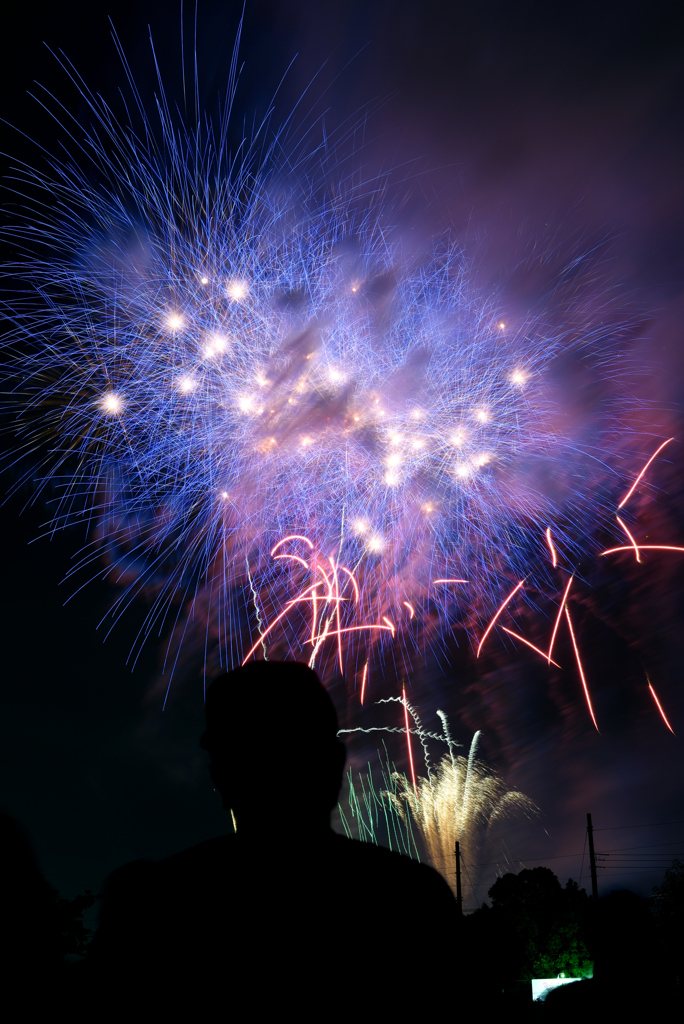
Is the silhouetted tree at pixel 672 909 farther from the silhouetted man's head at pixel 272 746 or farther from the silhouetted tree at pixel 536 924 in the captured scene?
the silhouetted man's head at pixel 272 746

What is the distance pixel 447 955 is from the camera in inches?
69.5

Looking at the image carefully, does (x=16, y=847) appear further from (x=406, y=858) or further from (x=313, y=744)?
(x=406, y=858)

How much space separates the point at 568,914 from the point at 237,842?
6279cm

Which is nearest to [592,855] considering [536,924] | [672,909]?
[672,909]

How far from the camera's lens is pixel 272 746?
1956 mm

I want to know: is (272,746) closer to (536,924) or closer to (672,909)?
(672,909)

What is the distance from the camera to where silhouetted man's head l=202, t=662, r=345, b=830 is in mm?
1907

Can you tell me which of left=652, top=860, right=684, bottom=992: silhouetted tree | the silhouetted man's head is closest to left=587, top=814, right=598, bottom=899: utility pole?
left=652, top=860, right=684, bottom=992: silhouetted tree

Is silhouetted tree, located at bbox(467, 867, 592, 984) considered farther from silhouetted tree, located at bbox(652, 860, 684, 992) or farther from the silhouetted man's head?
the silhouetted man's head

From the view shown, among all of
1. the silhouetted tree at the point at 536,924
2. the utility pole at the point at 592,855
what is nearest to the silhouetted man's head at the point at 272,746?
the utility pole at the point at 592,855

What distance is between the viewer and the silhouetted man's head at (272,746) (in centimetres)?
191

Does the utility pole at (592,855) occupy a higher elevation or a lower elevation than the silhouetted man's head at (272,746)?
higher

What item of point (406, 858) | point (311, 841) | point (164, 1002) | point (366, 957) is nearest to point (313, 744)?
point (311, 841)

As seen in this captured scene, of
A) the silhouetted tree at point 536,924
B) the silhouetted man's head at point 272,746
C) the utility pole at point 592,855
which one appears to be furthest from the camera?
the silhouetted tree at point 536,924
